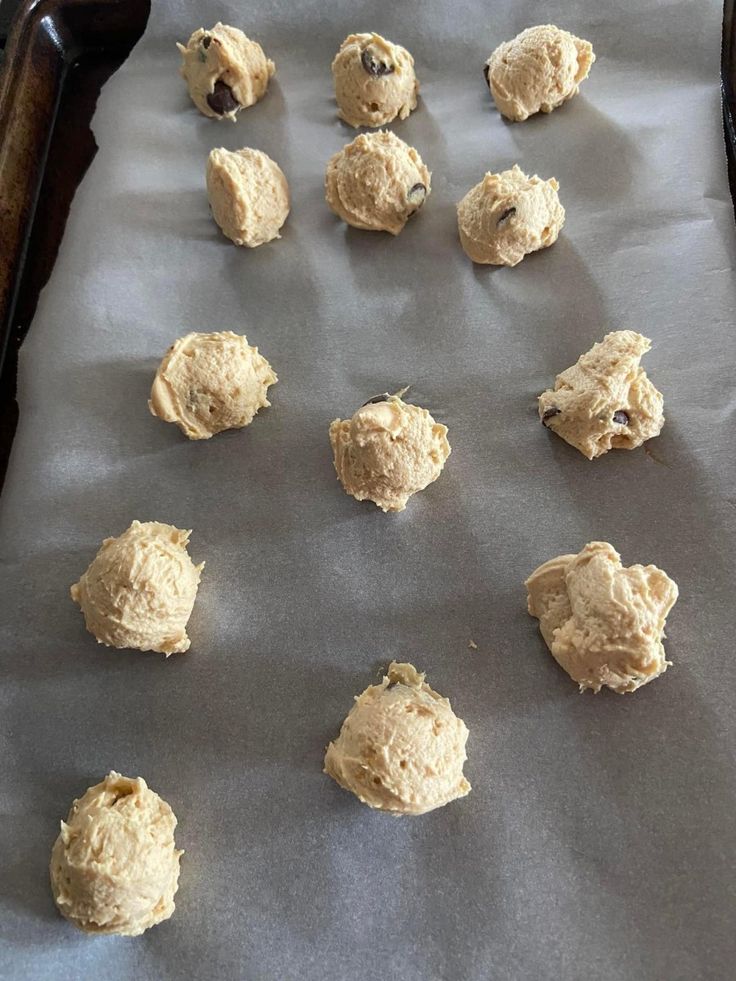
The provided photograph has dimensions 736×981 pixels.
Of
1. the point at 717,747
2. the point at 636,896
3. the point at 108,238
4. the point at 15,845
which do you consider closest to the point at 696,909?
the point at 636,896

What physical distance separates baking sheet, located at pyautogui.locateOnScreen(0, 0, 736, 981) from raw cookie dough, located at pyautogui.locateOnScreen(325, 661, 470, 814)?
0.05 m

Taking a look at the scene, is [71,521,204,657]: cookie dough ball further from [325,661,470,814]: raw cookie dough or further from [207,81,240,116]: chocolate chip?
[207,81,240,116]: chocolate chip

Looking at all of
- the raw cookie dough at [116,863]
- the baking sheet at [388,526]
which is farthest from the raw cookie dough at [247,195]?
the raw cookie dough at [116,863]

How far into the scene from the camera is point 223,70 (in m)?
1.65

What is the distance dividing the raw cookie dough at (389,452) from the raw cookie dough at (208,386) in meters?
0.19

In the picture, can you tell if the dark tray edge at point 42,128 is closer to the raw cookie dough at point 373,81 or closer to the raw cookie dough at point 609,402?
the raw cookie dough at point 373,81

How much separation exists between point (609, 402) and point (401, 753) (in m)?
0.67

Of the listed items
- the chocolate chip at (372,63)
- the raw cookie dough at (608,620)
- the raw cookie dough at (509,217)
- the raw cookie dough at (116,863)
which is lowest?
the raw cookie dough at (116,863)

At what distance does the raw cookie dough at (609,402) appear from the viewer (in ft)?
4.59

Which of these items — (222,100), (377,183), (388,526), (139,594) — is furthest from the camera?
(222,100)

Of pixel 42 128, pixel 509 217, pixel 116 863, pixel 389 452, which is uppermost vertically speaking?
pixel 42 128

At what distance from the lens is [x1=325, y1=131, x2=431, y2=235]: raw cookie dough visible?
158cm

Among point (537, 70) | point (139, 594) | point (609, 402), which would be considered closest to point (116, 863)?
point (139, 594)

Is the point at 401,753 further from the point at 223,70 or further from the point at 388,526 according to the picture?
the point at 223,70
